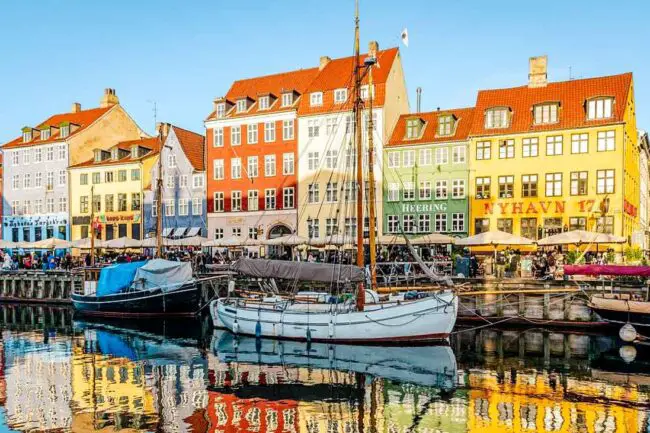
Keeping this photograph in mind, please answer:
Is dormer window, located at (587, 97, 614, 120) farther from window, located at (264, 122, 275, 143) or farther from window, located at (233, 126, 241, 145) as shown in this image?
window, located at (233, 126, 241, 145)

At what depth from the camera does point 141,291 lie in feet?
124

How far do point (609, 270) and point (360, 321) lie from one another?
462 inches

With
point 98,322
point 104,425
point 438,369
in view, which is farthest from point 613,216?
point 104,425

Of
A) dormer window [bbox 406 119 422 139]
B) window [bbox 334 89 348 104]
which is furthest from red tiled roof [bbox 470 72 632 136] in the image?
window [bbox 334 89 348 104]

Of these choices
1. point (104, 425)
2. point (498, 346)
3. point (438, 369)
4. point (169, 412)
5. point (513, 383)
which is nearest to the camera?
point (104, 425)

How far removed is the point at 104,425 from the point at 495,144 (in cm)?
3676

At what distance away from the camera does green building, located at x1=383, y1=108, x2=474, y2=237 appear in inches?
1882

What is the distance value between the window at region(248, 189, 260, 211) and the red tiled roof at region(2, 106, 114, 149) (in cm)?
2217

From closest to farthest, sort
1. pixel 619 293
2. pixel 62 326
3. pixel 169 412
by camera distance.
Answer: pixel 169 412 < pixel 619 293 < pixel 62 326

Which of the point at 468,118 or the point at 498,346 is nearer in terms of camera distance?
the point at 498,346

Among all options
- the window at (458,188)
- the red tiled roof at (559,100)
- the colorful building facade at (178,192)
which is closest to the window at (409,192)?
the window at (458,188)

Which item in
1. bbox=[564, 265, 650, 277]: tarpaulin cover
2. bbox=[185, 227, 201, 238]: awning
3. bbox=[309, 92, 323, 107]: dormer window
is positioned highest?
bbox=[309, 92, 323, 107]: dormer window

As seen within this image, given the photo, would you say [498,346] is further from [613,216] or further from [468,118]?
[468,118]

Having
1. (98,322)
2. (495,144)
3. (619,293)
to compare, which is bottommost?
(98,322)
